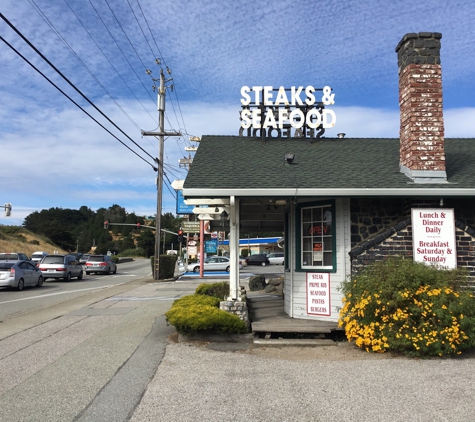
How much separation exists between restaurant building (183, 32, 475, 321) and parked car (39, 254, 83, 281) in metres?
20.0

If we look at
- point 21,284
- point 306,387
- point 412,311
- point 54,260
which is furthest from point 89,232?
point 306,387

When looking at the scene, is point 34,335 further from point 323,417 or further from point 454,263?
point 454,263

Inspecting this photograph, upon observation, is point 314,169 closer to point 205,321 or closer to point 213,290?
point 205,321

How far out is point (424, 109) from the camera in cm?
964

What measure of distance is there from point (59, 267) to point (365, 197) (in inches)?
914

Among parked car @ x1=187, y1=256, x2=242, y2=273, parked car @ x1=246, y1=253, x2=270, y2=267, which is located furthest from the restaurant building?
parked car @ x1=246, y1=253, x2=270, y2=267

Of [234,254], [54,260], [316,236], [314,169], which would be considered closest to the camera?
[234,254]

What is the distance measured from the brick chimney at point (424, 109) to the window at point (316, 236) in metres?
1.96

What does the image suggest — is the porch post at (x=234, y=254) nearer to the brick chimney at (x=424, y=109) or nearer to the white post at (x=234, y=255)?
the white post at (x=234, y=255)

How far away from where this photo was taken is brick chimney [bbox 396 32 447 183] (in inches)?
379

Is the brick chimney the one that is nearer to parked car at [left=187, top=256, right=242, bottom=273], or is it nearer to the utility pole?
the utility pole

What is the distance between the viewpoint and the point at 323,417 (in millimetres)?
4766

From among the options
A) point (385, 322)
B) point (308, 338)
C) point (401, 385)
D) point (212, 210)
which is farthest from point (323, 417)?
point (212, 210)

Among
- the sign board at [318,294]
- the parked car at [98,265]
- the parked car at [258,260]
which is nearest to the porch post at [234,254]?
the sign board at [318,294]
